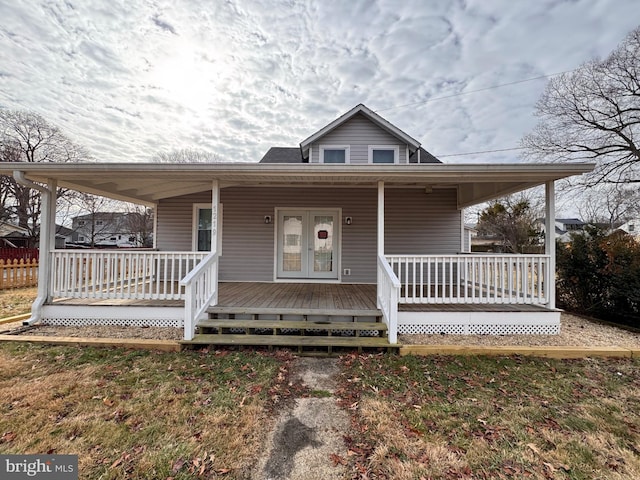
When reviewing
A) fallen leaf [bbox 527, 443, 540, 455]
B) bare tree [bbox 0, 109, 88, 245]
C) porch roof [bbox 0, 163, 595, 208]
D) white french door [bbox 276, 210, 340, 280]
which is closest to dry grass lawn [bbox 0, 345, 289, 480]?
fallen leaf [bbox 527, 443, 540, 455]

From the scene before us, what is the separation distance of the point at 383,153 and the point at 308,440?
7.84m

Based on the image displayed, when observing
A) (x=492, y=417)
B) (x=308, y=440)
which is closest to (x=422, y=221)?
(x=492, y=417)

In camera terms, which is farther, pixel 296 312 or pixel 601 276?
pixel 601 276

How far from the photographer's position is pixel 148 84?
9.94m

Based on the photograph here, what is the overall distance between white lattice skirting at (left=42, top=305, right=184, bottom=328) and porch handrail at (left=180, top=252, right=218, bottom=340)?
65 cm

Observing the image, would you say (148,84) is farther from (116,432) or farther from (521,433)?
(521,433)

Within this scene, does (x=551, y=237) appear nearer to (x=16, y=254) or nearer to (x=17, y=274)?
(x=17, y=274)

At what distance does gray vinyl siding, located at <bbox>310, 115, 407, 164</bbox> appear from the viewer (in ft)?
27.7

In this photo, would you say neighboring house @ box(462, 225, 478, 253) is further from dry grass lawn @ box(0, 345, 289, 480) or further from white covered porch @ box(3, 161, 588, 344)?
dry grass lawn @ box(0, 345, 289, 480)

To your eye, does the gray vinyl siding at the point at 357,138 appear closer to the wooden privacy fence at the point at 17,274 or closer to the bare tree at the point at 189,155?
the wooden privacy fence at the point at 17,274

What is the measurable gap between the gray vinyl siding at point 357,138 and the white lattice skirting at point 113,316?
18.8ft

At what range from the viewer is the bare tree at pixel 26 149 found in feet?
54.2

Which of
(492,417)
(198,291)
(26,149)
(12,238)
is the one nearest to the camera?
(492,417)

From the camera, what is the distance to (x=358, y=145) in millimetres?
8484
